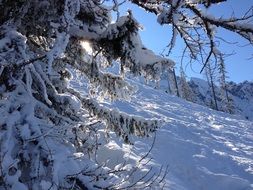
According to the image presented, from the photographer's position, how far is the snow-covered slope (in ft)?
43.4

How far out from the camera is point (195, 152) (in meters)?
17.1

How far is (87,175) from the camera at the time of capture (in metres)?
4.02

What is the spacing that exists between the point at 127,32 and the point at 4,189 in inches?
91.3

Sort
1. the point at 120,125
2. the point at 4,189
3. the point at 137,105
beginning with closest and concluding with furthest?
the point at 4,189 < the point at 120,125 < the point at 137,105

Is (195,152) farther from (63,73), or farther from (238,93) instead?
(238,93)

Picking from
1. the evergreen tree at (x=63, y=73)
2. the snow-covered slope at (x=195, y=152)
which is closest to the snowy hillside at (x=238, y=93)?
the snow-covered slope at (x=195, y=152)

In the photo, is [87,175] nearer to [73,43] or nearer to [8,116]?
[8,116]

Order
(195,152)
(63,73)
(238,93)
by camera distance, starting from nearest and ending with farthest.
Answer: (63,73)
(195,152)
(238,93)

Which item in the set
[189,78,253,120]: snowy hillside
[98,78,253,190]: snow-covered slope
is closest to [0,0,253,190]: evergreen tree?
[98,78,253,190]: snow-covered slope

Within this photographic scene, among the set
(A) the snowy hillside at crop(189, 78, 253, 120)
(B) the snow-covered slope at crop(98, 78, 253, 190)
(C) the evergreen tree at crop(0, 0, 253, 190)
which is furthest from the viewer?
(A) the snowy hillside at crop(189, 78, 253, 120)

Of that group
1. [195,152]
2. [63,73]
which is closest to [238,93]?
[195,152]

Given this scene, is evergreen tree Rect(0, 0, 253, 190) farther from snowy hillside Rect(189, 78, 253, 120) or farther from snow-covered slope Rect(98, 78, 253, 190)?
snowy hillside Rect(189, 78, 253, 120)

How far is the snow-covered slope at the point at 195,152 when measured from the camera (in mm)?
13242

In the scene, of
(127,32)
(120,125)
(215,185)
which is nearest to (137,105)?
(215,185)
